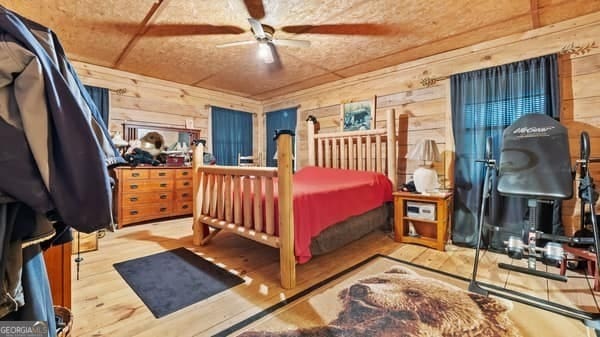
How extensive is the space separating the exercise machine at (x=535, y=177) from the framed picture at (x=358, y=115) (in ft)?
5.68

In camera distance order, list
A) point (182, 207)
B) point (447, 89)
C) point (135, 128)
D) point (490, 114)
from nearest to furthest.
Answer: point (490, 114) < point (447, 89) < point (135, 128) < point (182, 207)

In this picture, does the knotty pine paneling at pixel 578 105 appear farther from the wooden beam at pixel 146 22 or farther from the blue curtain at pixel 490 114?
the wooden beam at pixel 146 22

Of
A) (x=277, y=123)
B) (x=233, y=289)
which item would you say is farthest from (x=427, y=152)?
(x=277, y=123)

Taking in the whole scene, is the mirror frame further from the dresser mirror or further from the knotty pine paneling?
the knotty pine paneling

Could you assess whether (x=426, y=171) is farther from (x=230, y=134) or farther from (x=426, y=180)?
(x=230, y=134)

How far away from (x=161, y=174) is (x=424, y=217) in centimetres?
347

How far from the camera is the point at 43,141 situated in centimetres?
59

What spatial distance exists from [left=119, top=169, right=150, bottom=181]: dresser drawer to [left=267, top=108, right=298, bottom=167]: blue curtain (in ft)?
7.12

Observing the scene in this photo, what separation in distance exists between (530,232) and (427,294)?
1058 mm

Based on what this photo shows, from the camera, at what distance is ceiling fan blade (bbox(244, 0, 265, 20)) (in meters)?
2.06

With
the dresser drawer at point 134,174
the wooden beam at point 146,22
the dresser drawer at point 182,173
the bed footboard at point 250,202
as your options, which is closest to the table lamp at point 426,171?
the bed footboard at point 250,202

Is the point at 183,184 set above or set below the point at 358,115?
below

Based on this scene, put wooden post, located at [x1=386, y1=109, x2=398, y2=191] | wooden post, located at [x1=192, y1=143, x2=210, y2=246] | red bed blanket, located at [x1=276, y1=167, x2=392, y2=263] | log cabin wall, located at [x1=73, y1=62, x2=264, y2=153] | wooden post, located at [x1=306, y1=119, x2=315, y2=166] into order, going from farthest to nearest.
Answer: wooden post, located at [x1=306, y1=119, x2=315, y2=166] < log cabin wall, located at [x1=73, y1=62, x2=264, y2=153] < wooden post, located at [x1=386, y1=109, x2=398, y2=191] < wooden post, located at [x1=192, y1=143, x2=210, y2=246] < red bed blanket, located at [x1=276, y1=167, x2=392, y2=263]

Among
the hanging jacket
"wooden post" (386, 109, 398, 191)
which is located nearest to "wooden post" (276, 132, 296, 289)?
the hanging jacket
